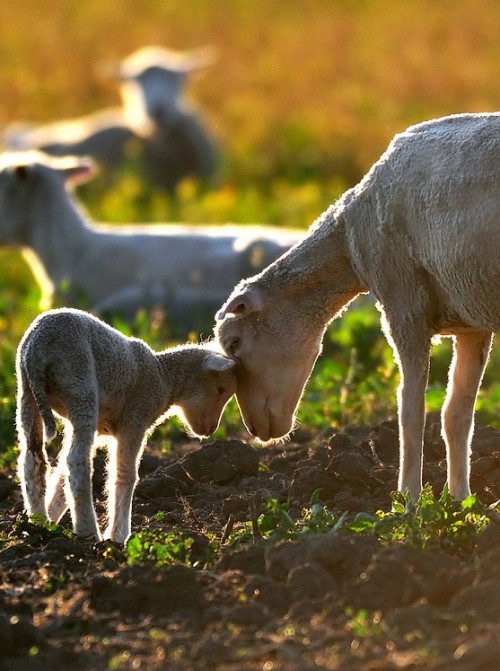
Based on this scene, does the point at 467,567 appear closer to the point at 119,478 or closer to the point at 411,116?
the point at 119,478

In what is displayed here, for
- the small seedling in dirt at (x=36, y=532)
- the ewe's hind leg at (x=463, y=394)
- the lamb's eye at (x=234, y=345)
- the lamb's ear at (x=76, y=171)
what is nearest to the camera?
the small seedling in dirt at (x=36, y=532)

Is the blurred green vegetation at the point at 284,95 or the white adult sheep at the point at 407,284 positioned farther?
the blurred green vegetation at the point at 284,95

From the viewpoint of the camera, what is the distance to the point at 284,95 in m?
31.1

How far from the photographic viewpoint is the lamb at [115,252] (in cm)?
1313

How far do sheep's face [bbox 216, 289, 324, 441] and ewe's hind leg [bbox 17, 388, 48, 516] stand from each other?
1.26 metres

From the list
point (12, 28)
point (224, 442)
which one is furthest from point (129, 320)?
point (12, 28)

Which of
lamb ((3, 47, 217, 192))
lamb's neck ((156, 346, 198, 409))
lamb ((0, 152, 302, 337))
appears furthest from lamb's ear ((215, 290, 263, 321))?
lamb ((3, 47, 217, 192))

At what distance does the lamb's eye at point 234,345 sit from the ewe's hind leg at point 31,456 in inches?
49.4

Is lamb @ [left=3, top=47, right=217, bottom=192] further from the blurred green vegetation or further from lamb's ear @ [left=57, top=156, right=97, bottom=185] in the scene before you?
lamb's ear @ [left=57, top=156, right=97, bottom=185]

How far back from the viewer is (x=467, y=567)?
218 inches

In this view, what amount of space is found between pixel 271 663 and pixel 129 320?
26.8 feet

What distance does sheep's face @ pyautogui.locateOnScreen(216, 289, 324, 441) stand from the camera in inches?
303

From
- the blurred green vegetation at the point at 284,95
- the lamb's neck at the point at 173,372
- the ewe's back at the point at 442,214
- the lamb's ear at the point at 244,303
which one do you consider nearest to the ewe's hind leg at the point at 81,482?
the lamb's neck at the point at 173,372

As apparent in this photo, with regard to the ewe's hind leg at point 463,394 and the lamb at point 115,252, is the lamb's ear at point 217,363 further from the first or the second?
the lamb at point 115,252
